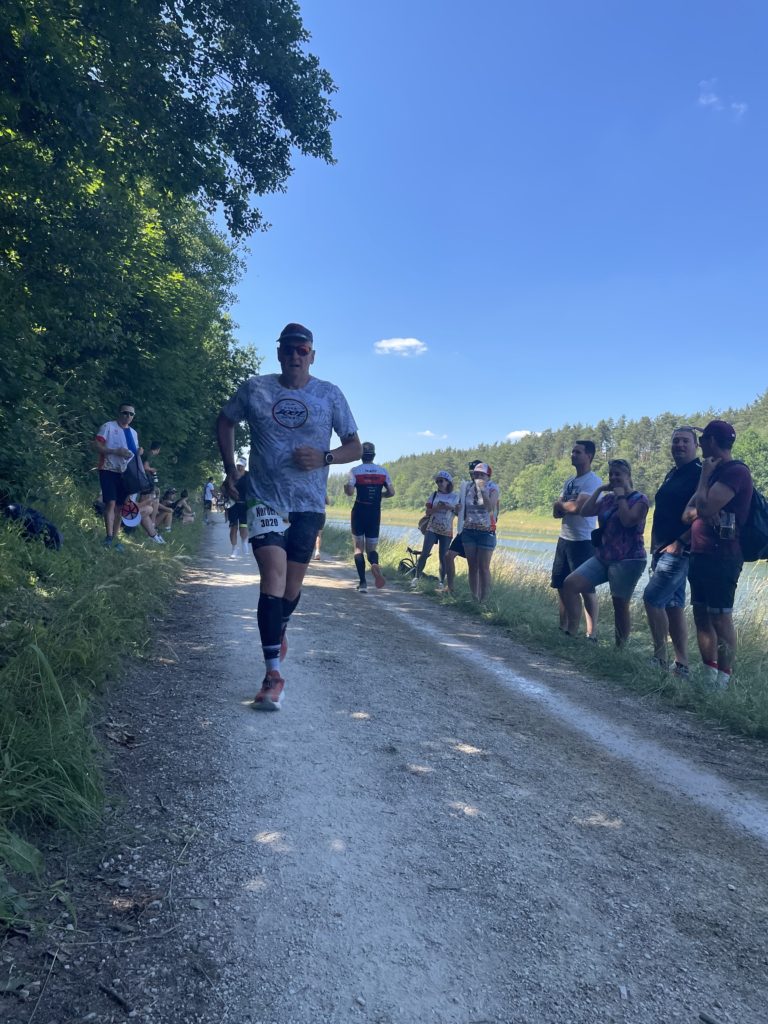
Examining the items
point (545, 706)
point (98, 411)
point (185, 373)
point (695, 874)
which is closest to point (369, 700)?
point (545, 706)

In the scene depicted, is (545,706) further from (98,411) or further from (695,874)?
(98,411)

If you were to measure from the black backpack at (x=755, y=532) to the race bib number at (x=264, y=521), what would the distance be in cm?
361

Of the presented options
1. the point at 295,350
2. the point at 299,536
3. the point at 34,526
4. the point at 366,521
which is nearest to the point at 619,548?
the point at 299,536

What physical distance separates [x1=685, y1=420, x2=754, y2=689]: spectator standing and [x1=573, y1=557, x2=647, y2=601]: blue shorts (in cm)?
93

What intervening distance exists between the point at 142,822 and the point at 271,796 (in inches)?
20.2

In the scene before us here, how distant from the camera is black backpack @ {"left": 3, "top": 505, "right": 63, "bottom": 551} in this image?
19.4 feet

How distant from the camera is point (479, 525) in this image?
27.8ft

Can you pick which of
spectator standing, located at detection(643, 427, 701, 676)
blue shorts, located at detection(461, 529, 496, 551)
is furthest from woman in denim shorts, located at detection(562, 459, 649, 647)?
blue shorts, located at detection(461, 529, 496, 551)

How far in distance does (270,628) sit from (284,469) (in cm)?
101

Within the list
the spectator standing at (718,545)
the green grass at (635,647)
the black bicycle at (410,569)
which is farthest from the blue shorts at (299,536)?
the black bicycle at (410,569)

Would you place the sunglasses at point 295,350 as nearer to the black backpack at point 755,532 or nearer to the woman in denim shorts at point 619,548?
the woman in denim shorts at point 619,548

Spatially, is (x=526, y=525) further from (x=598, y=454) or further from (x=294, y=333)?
(x=294, y=333)

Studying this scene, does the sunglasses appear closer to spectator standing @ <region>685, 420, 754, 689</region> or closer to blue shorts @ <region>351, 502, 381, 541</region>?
spectator standing @ <region>685, 420, 754, 689</region>

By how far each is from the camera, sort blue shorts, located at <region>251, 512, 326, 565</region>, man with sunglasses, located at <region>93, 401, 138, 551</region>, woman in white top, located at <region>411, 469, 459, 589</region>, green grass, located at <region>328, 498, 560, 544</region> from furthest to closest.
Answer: green grass, located at <region>328, 498, 560, 544</region>
woman in white top, located at <region>411, 469, 459, 589</region>
man with sunglasses, located at <region>93, 401, 138, 551</region>
blue shorts, located at <region>251, 512, 326, 565</region>
